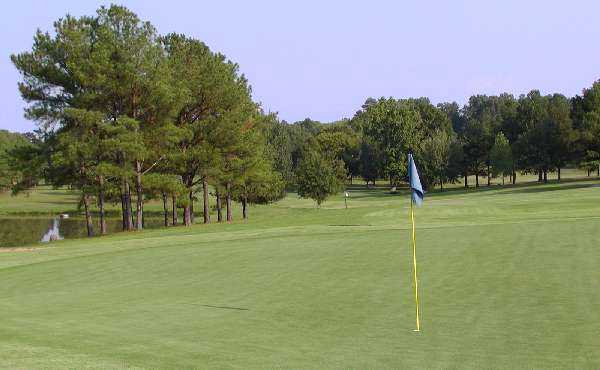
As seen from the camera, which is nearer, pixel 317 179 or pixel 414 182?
pixel 414 182

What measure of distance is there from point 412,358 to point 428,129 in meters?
132

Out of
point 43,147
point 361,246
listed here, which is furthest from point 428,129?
point 361,246

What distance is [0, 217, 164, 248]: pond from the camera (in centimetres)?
6357

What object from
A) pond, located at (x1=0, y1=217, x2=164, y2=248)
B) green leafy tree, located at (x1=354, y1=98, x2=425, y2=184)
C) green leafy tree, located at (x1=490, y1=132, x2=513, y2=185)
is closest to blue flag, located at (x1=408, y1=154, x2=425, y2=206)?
pond, located at (x1=0, y1=217, x2=164, y2=248)

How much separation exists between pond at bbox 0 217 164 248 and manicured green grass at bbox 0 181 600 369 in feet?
115

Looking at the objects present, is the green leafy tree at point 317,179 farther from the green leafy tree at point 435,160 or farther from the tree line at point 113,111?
the green leafy tree at point 435,160

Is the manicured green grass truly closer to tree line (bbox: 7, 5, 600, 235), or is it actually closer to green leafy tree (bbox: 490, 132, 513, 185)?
tree line (bbox: 7, 5, 600, 235)

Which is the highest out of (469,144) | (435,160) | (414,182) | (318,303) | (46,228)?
(469,144)

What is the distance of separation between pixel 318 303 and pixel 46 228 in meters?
63.8

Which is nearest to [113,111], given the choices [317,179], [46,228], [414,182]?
[46,228]

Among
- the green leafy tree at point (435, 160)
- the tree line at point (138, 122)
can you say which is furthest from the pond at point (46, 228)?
the green leafy tree at point (435, 160)

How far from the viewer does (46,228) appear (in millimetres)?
74625

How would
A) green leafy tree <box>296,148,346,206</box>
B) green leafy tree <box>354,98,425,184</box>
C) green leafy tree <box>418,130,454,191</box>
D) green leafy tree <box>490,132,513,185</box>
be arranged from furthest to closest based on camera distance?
green leafy tree <box>354,98,425,184</box> → green leafy tree <box>418,130,454,191</box> → green leafy tree <box>490,132,513,185</box> → green leafy tree <box>296,148,346,206</box>

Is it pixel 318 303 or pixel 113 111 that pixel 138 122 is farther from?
pixel 318 303
